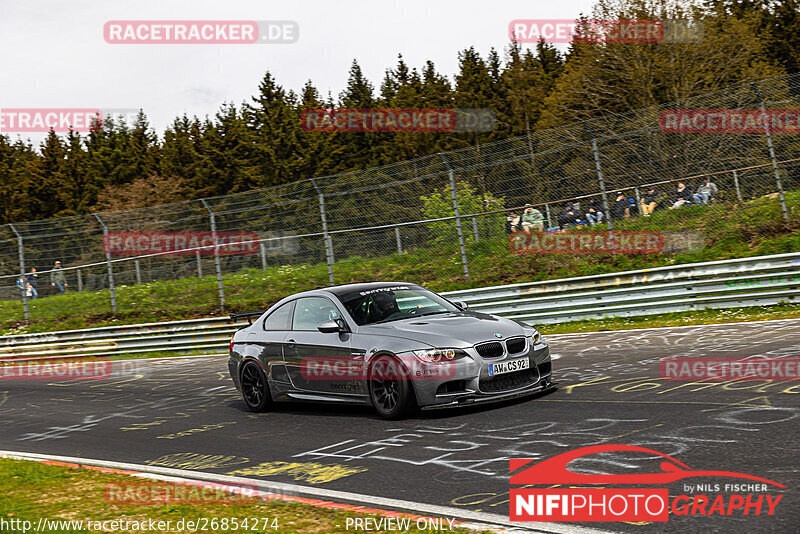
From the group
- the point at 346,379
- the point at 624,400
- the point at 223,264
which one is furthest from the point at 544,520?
the point at 223,264

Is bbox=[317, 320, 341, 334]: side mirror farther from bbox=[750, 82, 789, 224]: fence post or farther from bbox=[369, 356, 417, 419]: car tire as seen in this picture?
bbox=[750, 82, 789, 224]: fence post

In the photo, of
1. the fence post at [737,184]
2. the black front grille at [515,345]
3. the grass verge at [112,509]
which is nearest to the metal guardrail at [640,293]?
the fence post at [737,184]

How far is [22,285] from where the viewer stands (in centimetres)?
2484

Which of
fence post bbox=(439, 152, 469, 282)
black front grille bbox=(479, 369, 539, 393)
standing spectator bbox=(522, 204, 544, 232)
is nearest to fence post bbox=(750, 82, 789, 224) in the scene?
standing spectator bbox=(522, 204, 544, 232)

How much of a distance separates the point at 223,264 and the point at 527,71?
4252 centimetres

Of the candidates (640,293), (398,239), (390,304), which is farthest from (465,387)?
(398,239)

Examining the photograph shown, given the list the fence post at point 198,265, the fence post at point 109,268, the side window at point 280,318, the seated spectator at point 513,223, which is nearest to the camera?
the side window at point 280,318

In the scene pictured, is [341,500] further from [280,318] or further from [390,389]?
[280,318]

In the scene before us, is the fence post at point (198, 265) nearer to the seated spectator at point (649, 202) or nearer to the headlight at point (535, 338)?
the seated spectator at point (649, 202)

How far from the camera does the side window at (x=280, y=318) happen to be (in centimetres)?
1013

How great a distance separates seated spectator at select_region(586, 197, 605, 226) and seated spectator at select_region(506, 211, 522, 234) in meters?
1.53

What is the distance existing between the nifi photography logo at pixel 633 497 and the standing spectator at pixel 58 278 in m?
21.9

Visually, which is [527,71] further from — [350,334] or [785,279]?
[350,334]

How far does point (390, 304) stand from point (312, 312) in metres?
1.01
